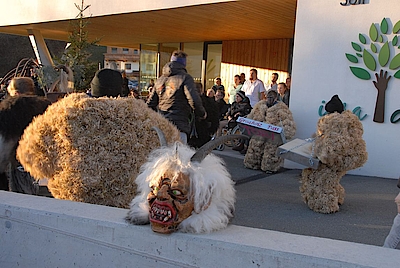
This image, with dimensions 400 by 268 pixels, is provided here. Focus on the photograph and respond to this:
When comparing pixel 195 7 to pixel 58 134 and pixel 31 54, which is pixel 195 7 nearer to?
pixel 58 134

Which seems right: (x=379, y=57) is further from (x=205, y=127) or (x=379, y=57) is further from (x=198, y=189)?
(x=198, y=189)

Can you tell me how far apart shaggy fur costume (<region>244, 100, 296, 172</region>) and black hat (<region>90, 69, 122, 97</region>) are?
407cm

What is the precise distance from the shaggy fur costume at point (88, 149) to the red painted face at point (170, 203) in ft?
3.16

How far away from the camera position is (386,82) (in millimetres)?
7125

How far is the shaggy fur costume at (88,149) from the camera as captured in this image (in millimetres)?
2924

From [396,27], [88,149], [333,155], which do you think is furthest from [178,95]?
[396,27]

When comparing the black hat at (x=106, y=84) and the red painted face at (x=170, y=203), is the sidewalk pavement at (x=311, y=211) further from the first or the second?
the red painted face at (x=170, y=203)

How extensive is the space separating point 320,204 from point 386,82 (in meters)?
3.16

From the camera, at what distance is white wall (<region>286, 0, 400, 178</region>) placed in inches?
283

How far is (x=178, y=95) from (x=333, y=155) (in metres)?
2.28

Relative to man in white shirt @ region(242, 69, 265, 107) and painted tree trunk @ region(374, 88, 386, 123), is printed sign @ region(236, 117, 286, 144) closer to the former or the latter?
painted tree trunk @ region(374, 88, 386, 123)

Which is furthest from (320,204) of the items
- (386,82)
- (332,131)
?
(386,82)

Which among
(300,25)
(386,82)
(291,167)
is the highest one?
(300,25)

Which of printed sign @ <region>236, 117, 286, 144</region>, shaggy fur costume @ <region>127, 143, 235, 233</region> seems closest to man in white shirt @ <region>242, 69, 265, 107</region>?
printed sign @ <region>236, 117, 286, 144</region>
